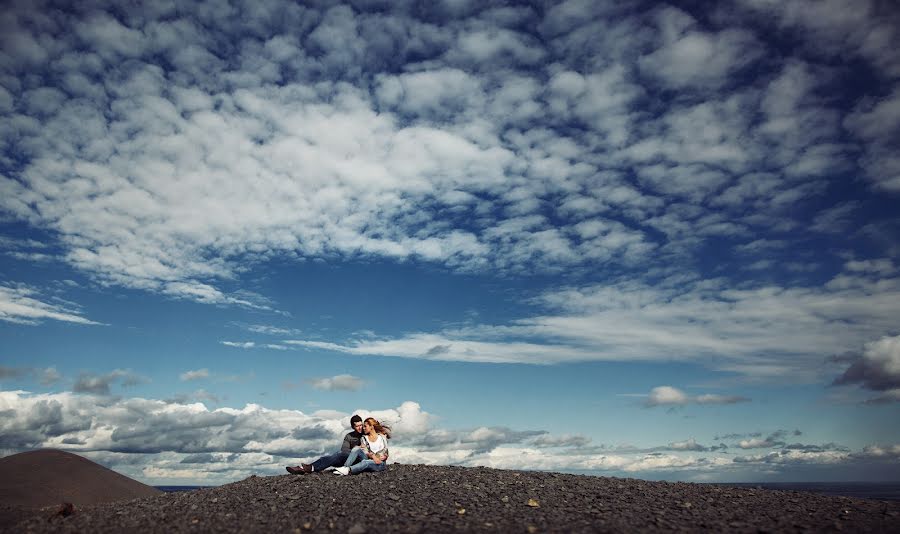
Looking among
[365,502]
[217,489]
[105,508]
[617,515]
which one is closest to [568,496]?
[617,515]

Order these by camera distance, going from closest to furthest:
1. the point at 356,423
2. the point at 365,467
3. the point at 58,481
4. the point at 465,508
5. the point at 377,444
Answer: the point at 465,508 < the point at 365,467 < the point at 356,423 < the point at 377,444 < the point at 58,481

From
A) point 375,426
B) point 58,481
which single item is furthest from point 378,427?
point 58,481

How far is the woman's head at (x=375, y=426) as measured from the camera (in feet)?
65.2

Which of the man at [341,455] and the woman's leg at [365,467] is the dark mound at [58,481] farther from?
the woman's leg at [365,467]

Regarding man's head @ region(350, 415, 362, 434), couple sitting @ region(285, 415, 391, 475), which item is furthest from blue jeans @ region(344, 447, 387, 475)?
man's head @ region(350, 415, 362, 434)

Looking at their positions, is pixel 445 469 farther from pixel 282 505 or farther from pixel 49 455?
pixel 49 455

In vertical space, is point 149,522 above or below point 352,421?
below

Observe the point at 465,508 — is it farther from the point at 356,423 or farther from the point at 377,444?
the point at 356,423

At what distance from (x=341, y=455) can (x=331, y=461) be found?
448 mm

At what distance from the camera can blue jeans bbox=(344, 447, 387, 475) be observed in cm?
1912

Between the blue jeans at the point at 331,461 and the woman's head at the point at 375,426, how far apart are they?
1.21 meters

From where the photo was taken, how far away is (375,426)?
2009 cm

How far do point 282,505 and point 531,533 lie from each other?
7211mm

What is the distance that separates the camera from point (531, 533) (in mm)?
12547
